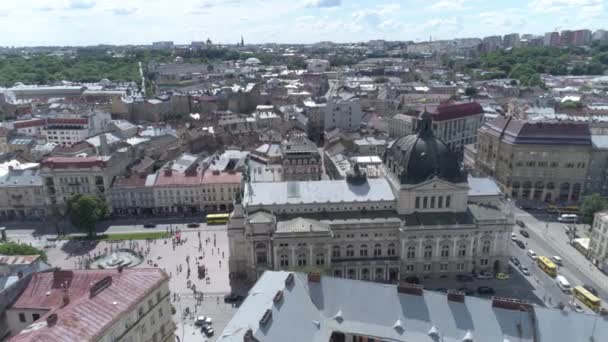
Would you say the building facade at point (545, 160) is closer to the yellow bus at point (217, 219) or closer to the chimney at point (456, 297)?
the yellow bus at point (217, 219)

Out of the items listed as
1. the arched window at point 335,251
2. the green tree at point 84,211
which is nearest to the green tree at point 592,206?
the arched window at point 335,251

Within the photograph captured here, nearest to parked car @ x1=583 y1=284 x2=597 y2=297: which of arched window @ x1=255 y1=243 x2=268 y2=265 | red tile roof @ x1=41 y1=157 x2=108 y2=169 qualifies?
arched window @ x1=255 y1=243 x2=268 y2=265

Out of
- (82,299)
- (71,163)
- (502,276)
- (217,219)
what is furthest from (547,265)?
(71,163)

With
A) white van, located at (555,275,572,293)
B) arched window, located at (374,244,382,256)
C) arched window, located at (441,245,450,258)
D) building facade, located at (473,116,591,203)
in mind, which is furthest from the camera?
building facade, located at (473,116,591,203)

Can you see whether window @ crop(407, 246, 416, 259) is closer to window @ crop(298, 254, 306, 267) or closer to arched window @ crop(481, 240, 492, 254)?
arched window @ crop(481, 240, 492, 254)

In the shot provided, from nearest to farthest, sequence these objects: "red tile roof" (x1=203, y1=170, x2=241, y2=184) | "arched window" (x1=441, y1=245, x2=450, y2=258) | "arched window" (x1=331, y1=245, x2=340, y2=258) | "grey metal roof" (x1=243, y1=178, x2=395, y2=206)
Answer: "arched window" (x1=331, y1=245, x2=340, y2=258) < "arched window" (x1=441, y1=245, x2=450, y2=258) < "grey metal roof" (x1=243, y1=178, x2=395, y2=206) < "red tile roof" (x1=203, y1=170, x2=241, y2=184)

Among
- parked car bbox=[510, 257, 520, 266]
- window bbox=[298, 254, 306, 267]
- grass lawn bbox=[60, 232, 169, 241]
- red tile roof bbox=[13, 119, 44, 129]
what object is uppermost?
red tile roof bbox=[13, 119, 44, 129]
